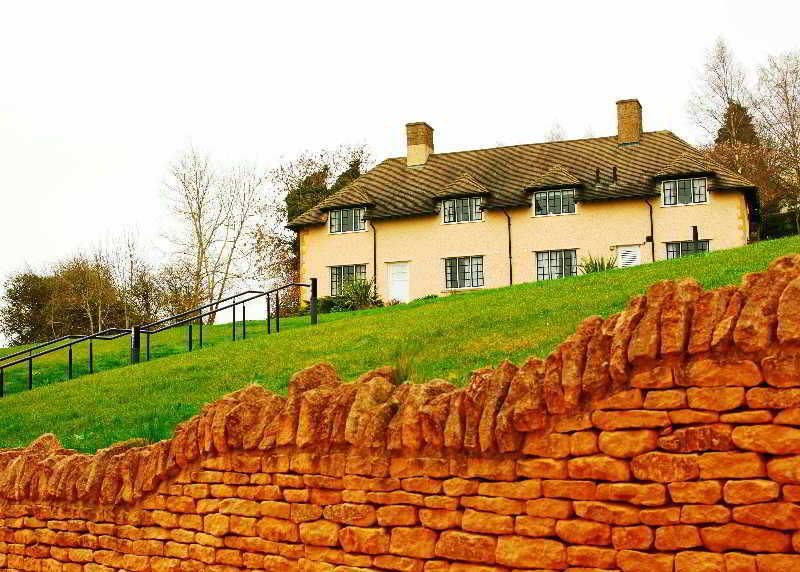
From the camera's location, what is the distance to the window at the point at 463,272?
114ft

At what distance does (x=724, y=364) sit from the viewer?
3.85 meters

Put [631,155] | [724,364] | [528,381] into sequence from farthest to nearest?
[631,155]
[528,381]
[724,364]

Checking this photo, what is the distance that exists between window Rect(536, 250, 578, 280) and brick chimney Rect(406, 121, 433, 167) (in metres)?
8.03

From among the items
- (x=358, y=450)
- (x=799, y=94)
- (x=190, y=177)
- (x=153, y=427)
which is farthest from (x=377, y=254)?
(x=358, y=450)

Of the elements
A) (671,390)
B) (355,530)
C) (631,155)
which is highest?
(631,155)

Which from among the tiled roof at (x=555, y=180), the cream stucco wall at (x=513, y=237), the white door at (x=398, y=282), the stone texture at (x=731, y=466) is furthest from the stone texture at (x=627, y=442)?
the white door at (x=398, y=282)

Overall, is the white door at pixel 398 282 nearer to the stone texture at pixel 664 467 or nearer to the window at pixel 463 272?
the window at pixel 463 272

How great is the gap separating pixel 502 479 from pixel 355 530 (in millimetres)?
1076

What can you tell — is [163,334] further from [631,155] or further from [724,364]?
[724,364]

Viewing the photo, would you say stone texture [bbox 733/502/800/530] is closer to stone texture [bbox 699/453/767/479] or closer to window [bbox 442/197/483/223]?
stone texture [bbox 699/453/767/479]

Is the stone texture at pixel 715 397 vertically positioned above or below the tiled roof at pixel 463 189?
below

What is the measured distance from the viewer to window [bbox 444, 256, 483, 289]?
1373 inches

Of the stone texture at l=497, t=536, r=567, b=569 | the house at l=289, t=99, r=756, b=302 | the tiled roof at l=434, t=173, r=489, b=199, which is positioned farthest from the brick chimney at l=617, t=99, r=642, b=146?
the stone texture at l=497, t=536, r=567, b=569

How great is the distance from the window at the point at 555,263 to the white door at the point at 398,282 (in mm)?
5544
